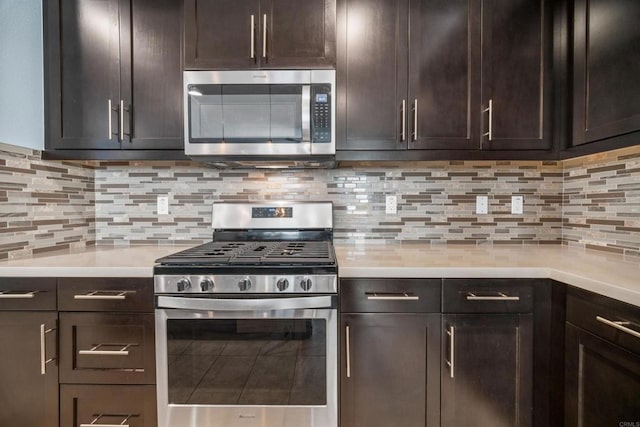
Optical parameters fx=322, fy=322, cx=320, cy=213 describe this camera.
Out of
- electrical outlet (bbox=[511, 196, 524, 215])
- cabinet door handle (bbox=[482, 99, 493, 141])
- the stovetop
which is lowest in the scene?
the stovetop

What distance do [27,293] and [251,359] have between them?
95cm

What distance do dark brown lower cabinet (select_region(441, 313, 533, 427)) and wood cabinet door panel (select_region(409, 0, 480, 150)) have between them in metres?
0.86

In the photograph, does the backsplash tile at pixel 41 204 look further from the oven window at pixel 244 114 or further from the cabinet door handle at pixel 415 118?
the cabinet door handle at pixel 415 118

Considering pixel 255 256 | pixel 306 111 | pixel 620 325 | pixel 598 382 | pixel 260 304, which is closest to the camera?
pixel 620 325

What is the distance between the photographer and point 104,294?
1.32 metres

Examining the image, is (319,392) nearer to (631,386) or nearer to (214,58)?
(631,386)

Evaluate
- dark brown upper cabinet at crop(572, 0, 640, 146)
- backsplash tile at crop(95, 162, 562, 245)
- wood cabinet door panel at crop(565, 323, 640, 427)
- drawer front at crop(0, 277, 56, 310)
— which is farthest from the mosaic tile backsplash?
wood cabinet door panel at crop(565, 323, 640, 427)

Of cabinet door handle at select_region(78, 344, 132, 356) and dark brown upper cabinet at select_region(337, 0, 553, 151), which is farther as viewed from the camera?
dark brown upper cabinet at select_region(337, 0, 553, 151)

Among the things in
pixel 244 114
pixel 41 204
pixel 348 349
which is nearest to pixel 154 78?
pixel 244 114

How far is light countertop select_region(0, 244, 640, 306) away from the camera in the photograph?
1.18 metres

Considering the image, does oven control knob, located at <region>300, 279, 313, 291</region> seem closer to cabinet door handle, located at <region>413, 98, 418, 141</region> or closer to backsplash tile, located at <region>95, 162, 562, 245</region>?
backsplash tile, located at <region>95, 162, 562, 245</region>

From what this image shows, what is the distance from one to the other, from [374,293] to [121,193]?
1.65 m

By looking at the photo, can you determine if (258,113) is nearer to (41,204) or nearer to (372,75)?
(372,75)

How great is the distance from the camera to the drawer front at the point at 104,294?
4.31ft
